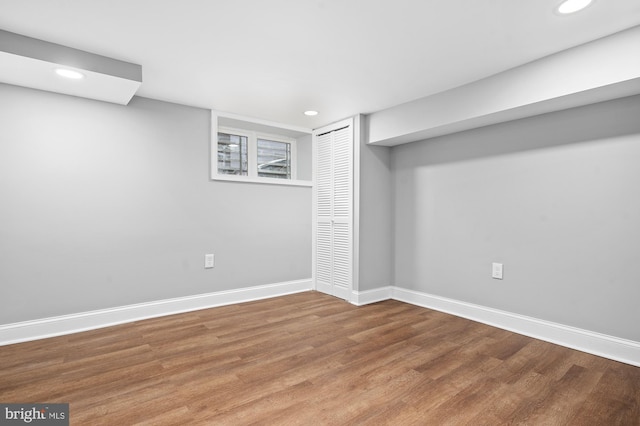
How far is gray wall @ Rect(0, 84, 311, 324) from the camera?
103 inches

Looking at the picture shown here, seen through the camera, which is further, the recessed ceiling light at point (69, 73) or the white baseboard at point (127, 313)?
the white baseboard at point (127, 313)

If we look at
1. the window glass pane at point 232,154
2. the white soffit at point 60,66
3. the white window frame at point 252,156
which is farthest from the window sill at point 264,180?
the white soffit at point 60,66

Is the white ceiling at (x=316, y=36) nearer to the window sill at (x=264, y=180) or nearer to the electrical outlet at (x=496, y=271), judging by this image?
the window sill at (x=264, y=180)

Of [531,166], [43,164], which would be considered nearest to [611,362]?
[531,166]

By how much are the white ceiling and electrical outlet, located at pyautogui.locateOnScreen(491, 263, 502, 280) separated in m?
1.62

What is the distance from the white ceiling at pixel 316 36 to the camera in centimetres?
180

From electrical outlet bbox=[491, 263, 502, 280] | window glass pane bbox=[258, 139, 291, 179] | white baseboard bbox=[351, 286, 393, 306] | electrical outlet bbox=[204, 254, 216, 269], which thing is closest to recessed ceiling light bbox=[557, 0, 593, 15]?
electrical outlet bbox=[491, 263, 502, 280]

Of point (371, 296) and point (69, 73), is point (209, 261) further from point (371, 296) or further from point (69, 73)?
point (69, 73)

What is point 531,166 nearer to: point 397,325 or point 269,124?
point 397,325

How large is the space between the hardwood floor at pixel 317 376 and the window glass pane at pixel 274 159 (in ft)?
6.45

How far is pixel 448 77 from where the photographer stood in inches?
105

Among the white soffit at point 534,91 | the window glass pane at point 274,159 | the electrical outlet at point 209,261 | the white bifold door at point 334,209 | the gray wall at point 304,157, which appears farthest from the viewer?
the gray wall at point 304,157

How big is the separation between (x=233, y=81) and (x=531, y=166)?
259 centimetres

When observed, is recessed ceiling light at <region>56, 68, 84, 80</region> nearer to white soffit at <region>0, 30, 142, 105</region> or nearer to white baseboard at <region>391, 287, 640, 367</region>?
white soffit at <region>0, 30, 142, 105</region>
